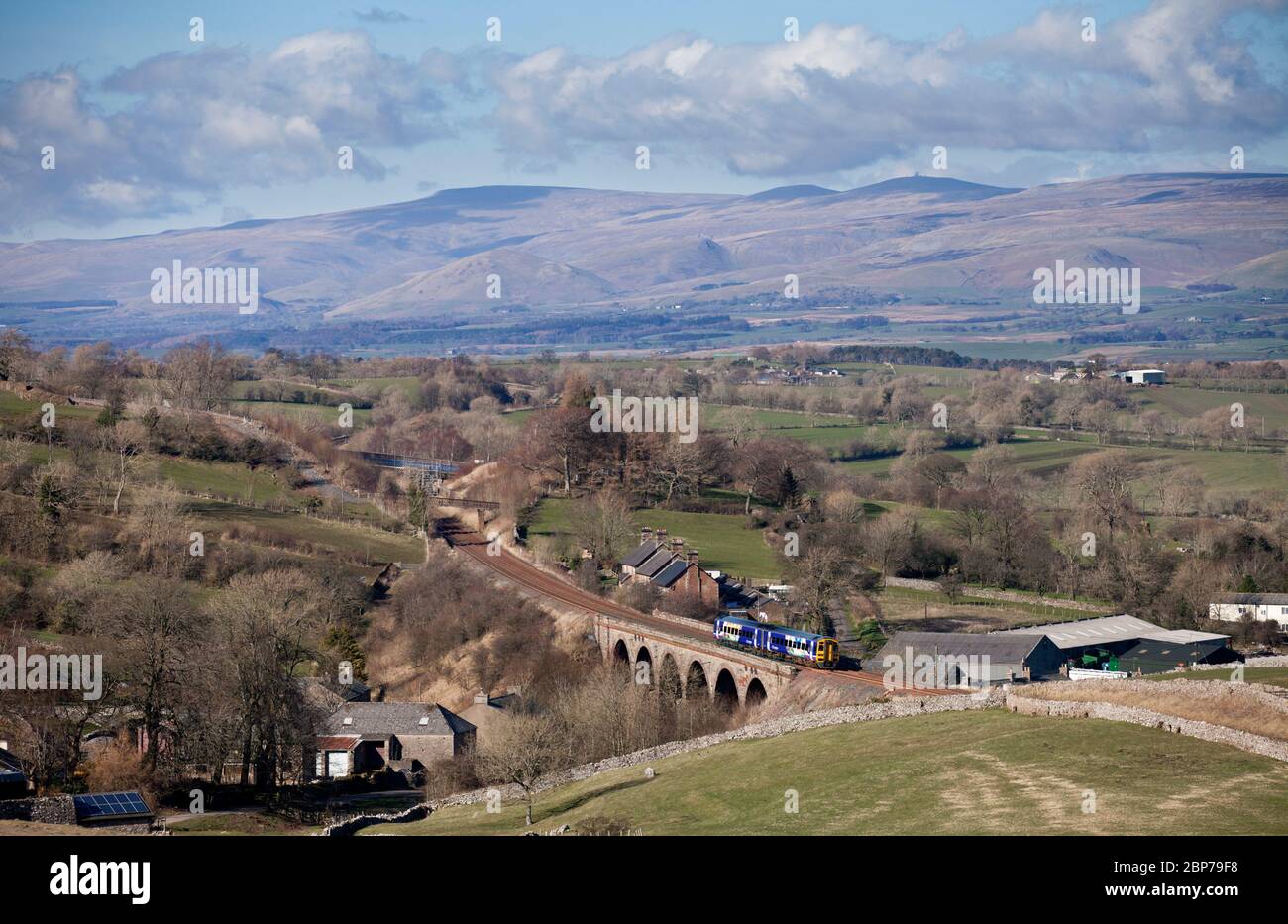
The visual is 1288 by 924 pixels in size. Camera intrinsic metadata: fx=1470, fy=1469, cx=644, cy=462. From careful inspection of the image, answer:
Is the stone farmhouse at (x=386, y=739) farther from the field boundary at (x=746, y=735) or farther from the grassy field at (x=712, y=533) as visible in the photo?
the grassy field at (x=712, y=533)

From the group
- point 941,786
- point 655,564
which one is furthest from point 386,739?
point 941,786

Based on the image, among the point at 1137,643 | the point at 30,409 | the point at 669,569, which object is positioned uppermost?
the point at 30,409

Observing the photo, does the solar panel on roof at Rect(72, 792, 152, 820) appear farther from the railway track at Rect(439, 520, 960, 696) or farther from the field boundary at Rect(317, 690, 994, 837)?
the railway track at Rect(439, 520, 960, 696)

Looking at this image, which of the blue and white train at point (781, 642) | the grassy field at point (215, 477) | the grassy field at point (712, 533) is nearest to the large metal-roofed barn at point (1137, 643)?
the blue and white train at point (781, 642)

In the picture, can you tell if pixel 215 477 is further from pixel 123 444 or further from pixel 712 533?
pixel 712 533

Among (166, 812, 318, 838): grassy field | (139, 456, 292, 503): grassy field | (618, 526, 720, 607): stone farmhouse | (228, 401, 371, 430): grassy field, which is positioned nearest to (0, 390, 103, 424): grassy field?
(139, 456, 292, 503): grassy field
